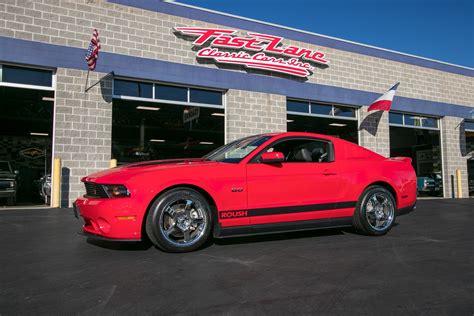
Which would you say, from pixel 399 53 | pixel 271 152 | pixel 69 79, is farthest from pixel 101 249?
pixel 399 53

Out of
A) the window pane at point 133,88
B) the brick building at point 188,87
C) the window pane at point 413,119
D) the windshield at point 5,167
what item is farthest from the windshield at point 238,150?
the window pane at point 413,119

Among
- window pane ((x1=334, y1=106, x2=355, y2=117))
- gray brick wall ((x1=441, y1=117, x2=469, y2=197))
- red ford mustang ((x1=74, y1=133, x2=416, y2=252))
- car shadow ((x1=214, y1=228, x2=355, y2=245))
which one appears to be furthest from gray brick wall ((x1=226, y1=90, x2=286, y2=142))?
gray brick wall ((x1=441, y1=117, x2=469, y2=197))

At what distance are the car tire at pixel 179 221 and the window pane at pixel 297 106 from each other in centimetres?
1023

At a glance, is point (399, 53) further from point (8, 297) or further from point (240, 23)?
point (8, 297)

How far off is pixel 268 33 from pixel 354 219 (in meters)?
9.70

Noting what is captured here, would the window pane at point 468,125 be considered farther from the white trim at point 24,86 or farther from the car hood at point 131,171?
the car hood at point 131,171

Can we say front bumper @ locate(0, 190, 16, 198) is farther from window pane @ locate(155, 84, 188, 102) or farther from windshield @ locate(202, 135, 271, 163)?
windshield @ locate(202, 135, 271, 163)

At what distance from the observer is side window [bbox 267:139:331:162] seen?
17.5ft

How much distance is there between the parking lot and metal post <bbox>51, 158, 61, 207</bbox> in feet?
15.9

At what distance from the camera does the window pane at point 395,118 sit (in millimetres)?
16641

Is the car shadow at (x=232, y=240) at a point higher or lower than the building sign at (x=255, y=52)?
lower

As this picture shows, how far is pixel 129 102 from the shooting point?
39.4 ft

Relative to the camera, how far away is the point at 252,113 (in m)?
13.2

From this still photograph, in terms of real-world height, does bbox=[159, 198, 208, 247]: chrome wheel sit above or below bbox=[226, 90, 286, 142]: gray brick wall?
below
